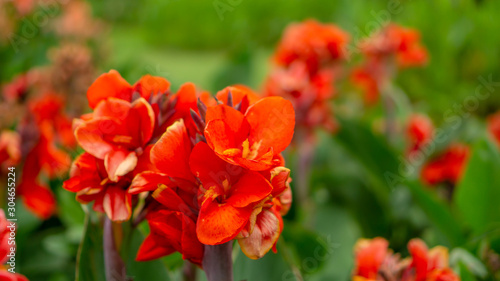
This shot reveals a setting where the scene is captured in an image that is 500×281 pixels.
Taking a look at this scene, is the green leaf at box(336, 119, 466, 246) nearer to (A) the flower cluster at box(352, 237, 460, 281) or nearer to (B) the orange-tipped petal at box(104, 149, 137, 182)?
(A) the flower cluster at box(352, 237, 460, 281)

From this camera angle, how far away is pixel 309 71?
3.03 feet

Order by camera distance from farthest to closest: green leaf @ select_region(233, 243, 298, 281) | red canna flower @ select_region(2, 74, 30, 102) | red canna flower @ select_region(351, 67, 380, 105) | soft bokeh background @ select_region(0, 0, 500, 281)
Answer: red canna flower @ select_region(351, 67, 380, 105), red canna flower @ select_region(2, 74, 30, 102), soft bokeh background @ select_region(0, 0, 500, 281), green leaf @ select_region(233, 243, 298, 281)

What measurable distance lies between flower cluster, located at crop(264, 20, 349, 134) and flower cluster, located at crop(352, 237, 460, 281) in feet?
1.29

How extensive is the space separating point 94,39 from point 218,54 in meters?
1.50

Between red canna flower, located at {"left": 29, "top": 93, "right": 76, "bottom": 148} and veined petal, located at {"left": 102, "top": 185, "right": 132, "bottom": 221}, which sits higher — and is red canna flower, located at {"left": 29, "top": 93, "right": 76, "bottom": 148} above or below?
below

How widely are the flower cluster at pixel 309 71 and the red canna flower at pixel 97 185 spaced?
0.51 m

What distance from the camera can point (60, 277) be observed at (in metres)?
0.64

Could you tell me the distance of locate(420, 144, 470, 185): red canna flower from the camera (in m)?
0.89

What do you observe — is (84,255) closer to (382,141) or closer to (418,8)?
(382,141)

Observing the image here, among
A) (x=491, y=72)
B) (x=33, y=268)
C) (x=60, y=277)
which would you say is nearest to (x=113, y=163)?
(x=60, y=277)

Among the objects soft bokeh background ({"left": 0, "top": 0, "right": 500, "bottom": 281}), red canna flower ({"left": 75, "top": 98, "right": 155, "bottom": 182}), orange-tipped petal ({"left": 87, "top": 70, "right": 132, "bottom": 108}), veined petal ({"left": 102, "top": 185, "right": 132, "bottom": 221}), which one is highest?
orange-tipped petal ({"left": 87, "top": 70, "right": 132, "bottom": 108})

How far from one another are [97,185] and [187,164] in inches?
2.5

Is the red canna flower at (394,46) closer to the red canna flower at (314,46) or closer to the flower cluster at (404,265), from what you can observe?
the red canna flower at (314,46)

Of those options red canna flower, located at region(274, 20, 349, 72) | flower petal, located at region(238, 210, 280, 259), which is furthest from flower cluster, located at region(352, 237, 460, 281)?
red canna flower, located at region(274, 20, 349, 72)
